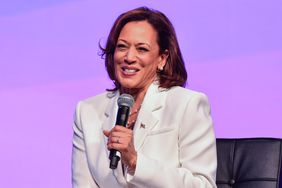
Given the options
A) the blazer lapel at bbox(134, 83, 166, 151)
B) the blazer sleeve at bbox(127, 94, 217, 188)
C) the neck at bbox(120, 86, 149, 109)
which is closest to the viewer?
the blazer sleeve at bbox(127, 94, 217, 188)

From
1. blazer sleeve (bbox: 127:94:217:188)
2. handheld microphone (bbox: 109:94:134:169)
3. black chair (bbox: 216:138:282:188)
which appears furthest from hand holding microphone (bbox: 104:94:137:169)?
black chair (bbox: 216:138:282:188)

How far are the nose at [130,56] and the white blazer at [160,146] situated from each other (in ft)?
0.39

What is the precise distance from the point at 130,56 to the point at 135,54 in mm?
22

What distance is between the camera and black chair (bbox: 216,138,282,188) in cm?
194

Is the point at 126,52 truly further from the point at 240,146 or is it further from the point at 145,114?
the point at 240,146

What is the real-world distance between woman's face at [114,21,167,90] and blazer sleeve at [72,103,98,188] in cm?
23

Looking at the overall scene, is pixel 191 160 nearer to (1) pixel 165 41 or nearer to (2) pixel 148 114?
(2) pixel 148 114

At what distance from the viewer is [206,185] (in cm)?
183

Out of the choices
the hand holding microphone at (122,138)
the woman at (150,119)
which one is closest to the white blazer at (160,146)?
the woman at (150,119)

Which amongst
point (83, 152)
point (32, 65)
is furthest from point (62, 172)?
point (83, 152)

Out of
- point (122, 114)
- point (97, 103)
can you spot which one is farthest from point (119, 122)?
point (97, 103)

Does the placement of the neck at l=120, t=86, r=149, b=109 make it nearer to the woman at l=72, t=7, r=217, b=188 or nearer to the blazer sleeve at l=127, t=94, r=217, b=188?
the woman at l=72, t=7, r=217, b=188

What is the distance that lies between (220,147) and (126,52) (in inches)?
16.3

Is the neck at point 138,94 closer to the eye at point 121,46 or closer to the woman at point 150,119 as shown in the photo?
the woman at point 150,119
